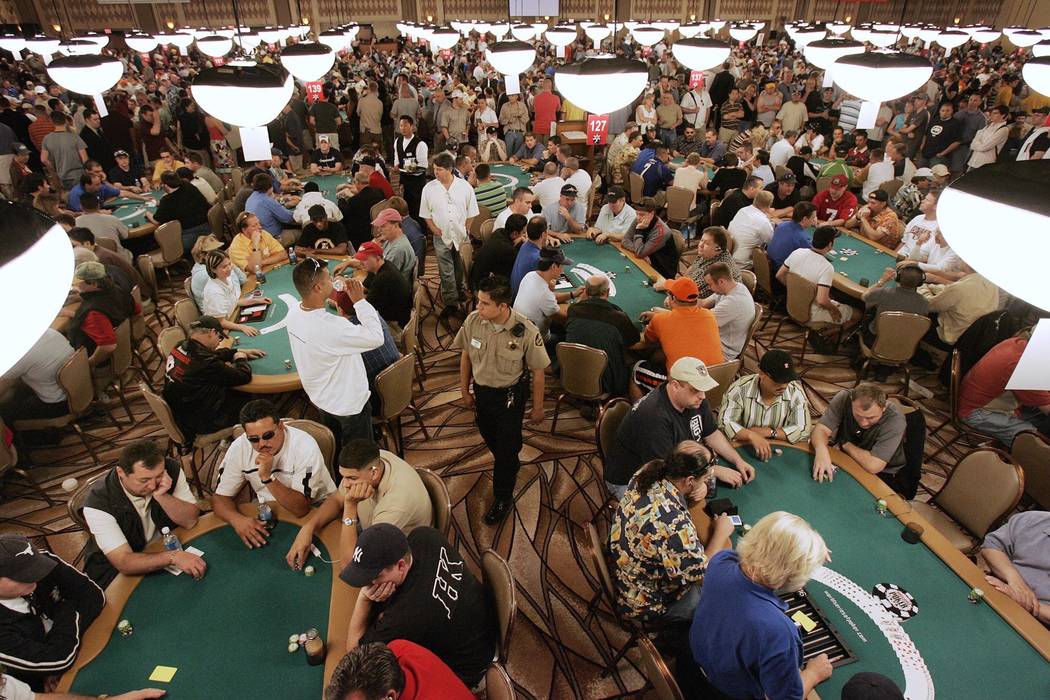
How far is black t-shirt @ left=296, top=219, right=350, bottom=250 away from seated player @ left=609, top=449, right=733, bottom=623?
4831 millimetres

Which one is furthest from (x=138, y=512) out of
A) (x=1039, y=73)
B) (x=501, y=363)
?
(x=1039, y=73)

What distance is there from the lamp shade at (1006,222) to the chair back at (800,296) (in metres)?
4.56

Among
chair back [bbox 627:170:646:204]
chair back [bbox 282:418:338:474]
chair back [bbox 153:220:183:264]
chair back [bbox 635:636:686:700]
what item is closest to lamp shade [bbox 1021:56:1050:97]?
chair back [bbox 627:170:646:204]

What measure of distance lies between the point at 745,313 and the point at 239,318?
4.08m

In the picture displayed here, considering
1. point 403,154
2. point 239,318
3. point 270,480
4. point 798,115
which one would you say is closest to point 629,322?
point 270,480

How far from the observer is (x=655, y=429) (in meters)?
3.28

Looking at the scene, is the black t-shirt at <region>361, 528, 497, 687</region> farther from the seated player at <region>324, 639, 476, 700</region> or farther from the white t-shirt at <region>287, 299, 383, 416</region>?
the white t-shirt at <region>287, 299, 383, 416</region>

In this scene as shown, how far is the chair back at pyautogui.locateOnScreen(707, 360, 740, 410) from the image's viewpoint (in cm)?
427

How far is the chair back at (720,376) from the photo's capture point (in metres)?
4.27

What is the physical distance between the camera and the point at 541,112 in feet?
37.3

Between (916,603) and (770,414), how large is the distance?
1271mm

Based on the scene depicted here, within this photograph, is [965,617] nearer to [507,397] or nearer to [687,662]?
[687,662]

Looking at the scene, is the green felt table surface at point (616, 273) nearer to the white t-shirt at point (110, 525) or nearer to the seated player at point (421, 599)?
the seated player at point (421, 599)

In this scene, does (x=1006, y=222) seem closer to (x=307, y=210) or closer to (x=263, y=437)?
(x=263, y=437)
